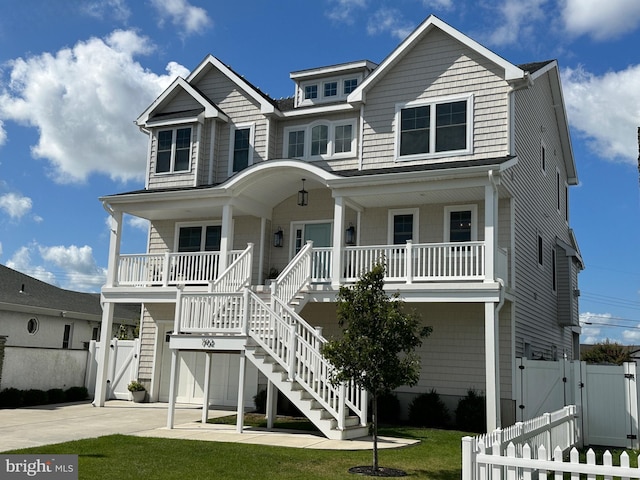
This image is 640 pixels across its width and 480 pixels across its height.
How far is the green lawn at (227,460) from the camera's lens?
9477mm

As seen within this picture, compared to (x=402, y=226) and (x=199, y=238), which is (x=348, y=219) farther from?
(x=199, y=238)

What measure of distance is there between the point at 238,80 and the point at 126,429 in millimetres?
12244

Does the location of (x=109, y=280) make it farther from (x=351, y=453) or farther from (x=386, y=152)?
(x=351, y=453)

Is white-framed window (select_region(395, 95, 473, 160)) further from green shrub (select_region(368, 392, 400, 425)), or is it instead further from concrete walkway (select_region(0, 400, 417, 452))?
concrete walkway (select_region(0, 400, 417, 452))

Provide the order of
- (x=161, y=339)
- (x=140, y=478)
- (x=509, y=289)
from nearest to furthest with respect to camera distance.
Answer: (x=140, y=478) → (x=509, y=289) → (x=161, y=339)

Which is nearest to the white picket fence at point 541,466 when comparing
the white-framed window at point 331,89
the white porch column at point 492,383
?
the white porch column at point 492,383

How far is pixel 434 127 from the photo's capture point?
60.5 feet

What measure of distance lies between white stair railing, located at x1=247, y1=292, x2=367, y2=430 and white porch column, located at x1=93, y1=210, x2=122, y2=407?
672 centimetres

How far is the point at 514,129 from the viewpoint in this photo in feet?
58.2

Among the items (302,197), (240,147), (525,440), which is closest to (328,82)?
(240,147)

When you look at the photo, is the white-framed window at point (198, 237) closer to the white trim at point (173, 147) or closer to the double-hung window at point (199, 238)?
the double-hung window at point (199, 238)

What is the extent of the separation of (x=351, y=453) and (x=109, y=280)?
1122 cm

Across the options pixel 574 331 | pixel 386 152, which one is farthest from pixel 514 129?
pixel 574 331

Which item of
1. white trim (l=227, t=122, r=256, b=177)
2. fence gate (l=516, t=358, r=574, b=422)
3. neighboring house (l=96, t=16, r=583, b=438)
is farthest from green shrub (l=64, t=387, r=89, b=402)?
fence gate (l=516, t=358, r=574, b=422)
